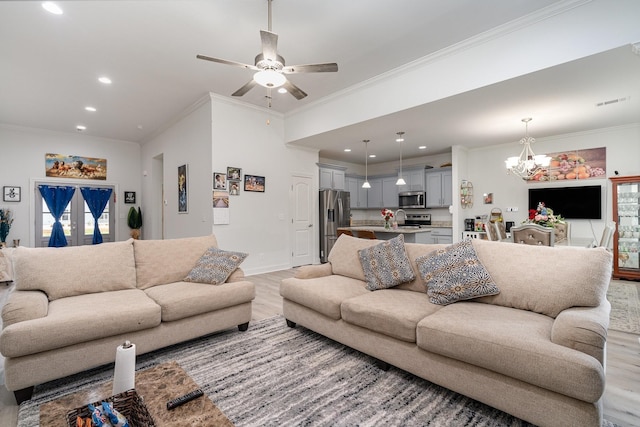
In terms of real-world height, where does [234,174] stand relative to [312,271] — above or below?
above

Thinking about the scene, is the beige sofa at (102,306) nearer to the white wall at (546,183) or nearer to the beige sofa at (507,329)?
the beige sofa at (507,329)

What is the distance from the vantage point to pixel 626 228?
509cm

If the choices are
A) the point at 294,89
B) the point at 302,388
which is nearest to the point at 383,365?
the point at 302,388

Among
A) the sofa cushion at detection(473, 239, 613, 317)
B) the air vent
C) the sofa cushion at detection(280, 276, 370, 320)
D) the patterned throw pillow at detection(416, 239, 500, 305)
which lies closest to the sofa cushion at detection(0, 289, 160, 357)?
the sofa cushion at detection(280, 276, 370, 320)

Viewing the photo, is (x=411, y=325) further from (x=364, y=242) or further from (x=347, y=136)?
(x=347, y=136)

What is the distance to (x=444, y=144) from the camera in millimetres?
6562

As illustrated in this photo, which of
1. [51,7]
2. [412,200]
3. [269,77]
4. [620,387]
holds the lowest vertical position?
[620,387]

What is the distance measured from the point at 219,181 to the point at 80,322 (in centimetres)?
332

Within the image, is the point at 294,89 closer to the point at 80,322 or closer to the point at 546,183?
the point at 80,322

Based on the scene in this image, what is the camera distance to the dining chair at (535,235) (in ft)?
11.4

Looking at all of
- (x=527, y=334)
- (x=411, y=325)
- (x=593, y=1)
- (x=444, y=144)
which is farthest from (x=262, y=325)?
(x=444, y=144)

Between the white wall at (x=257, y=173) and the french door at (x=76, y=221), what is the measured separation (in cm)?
459

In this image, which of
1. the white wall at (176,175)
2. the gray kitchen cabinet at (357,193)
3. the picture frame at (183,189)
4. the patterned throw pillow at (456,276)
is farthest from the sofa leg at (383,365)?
the gray kitchen cabinet at (357,193)

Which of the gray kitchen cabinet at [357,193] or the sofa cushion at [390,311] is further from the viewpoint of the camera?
the gray kitchen cabinet at [357,193]
